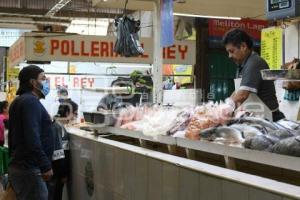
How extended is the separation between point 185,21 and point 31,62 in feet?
11.5

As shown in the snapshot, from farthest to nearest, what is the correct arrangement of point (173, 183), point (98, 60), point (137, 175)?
point (98, 60) → point (137, 175) → point (173, 183)

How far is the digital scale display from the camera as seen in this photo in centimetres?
538

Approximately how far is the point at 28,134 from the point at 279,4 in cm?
308

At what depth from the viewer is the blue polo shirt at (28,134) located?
4.06 m

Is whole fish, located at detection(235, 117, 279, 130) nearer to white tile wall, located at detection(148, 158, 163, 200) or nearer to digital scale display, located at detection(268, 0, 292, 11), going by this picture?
white tile wall, located at detection(148, 158, 163, 200)

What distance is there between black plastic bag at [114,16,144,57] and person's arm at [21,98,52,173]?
1.93m

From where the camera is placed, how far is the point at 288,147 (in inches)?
91.8

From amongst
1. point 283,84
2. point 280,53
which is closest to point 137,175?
point 283,84

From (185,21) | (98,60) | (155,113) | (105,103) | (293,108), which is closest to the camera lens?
(155,113)

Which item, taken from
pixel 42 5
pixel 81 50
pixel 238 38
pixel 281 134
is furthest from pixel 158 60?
pixel 42 5

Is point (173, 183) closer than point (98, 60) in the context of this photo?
Yes

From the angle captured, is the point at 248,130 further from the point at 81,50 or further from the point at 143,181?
the point at 81,50

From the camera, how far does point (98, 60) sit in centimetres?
970

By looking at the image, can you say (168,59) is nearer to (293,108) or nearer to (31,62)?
(31,62)
